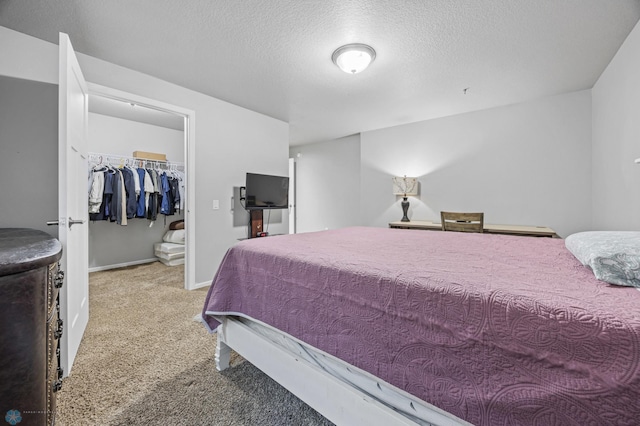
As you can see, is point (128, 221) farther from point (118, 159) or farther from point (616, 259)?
point (616, 259)

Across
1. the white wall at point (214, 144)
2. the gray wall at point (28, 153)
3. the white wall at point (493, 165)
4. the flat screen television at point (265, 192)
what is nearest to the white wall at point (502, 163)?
the white wall at point (493, 165)

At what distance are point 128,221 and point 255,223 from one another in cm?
219

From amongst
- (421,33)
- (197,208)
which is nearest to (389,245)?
(421,33)

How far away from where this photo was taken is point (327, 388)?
3.47 feet

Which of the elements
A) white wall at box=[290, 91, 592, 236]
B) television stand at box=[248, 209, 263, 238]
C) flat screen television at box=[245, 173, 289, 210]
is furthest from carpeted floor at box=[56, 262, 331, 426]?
white wall at box=[290, 91, 592, 236]

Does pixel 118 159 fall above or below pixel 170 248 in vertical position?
above

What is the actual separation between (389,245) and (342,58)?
5.38ft

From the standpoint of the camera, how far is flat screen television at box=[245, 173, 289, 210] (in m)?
3.42

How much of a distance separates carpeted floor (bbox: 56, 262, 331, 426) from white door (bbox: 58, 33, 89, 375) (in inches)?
6.7

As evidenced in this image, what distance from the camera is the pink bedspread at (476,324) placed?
23.0 inches

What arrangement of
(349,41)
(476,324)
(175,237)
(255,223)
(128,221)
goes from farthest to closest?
(175,237)
(128,221)
(255,223)
(349,41)
(476,324)

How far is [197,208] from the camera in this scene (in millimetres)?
3111

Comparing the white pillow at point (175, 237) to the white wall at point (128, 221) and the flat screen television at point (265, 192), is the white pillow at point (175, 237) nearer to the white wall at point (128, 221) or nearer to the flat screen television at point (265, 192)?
the white wall at point (128, 221)

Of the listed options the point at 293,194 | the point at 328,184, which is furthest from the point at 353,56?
the point at 293,194
